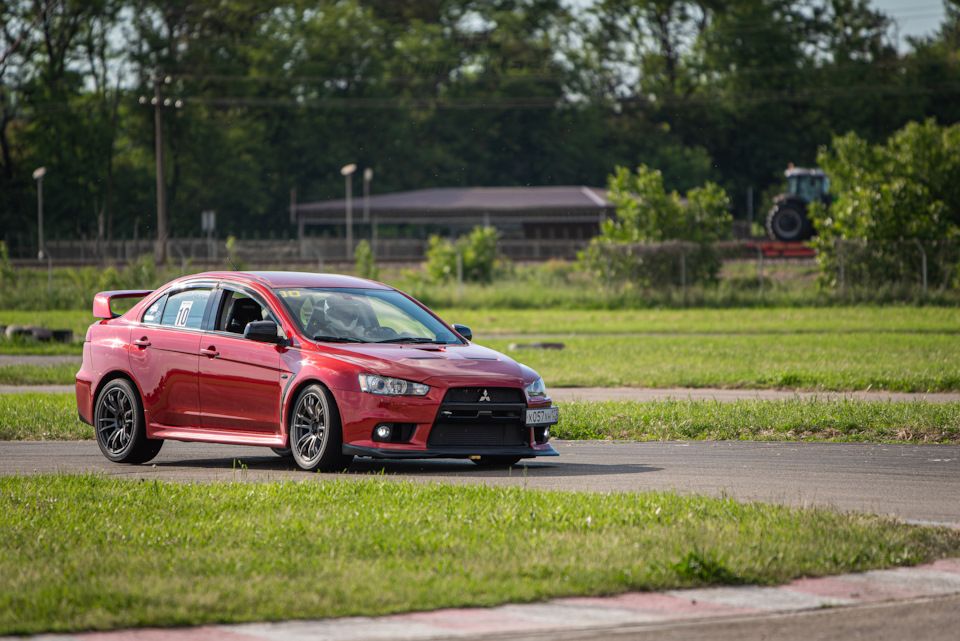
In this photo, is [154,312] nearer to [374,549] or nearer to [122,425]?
[122,425]

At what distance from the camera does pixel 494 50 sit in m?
93.3

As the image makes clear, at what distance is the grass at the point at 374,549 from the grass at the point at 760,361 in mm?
9661

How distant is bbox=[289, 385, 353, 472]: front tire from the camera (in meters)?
10.2

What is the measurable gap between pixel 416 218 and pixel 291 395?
7093 centimetres

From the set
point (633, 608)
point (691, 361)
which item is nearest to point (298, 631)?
point (633, 608)

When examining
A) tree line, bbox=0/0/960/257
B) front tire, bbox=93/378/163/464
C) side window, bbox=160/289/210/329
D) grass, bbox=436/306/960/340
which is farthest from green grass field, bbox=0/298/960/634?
tree line, bbox=0/0/960/257

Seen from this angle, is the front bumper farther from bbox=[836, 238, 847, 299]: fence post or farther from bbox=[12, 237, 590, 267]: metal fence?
bbox=[12, 237, 590, 267]: metal fence

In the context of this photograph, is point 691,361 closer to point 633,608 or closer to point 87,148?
point 633,608

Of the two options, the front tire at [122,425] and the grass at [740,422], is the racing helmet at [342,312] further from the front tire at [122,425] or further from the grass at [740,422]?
the grass at [740,422]

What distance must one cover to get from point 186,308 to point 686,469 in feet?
14.7

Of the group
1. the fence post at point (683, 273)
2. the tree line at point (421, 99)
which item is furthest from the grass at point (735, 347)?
the tree line at point (421, 99)

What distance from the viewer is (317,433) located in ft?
34.3

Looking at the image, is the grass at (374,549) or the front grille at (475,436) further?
the front grille at (475,436)

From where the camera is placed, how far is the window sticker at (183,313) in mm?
11625
